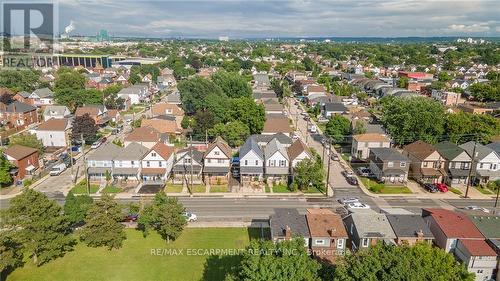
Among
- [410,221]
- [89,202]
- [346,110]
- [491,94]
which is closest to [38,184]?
[89,202]

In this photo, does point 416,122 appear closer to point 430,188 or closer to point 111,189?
point 430,188

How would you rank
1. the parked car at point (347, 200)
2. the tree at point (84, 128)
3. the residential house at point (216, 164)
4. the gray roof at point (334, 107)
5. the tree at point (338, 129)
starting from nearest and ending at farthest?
the parked car at point (347, 200) → the residential house at point (216, 164) → the tree at point (84, 128) → the tree at point (338, 129) → the gray roof at point (334, 107)

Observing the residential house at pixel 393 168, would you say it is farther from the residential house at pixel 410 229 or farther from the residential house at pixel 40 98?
the residential house at pixel 40 98

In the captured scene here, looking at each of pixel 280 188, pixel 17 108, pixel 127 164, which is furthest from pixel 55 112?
pixel 280 188

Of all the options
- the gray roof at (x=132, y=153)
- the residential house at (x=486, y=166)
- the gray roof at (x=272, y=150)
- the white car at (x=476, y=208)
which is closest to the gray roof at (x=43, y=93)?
the gray roof at (x=132, y=153)

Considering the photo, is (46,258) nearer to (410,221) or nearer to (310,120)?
(410,221)
